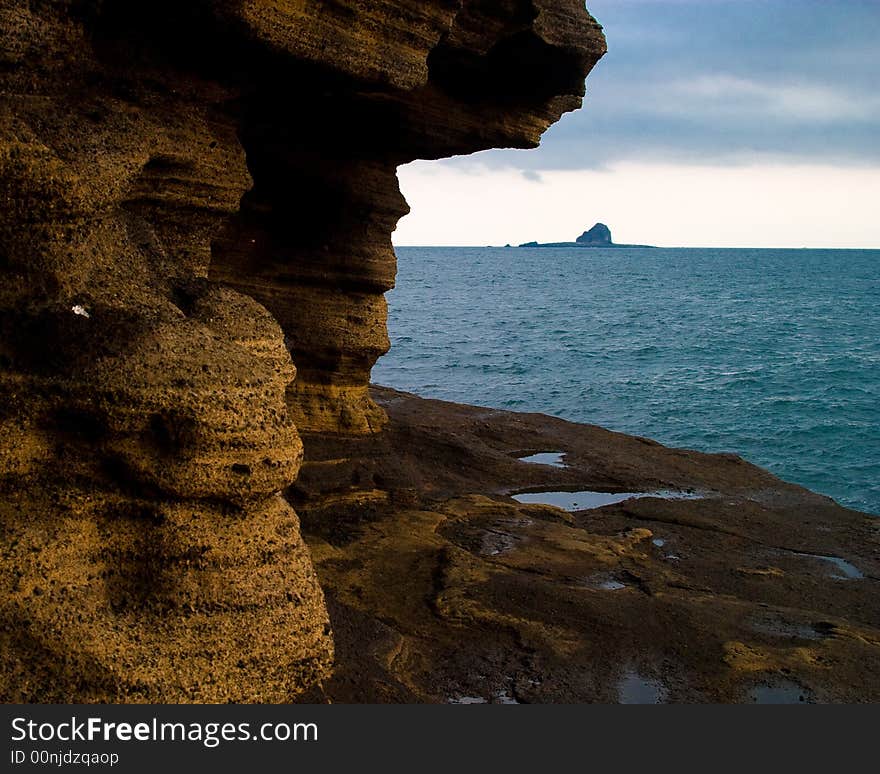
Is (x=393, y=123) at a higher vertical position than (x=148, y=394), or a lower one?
higher

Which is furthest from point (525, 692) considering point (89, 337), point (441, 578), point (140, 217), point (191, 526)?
point (140, 217)

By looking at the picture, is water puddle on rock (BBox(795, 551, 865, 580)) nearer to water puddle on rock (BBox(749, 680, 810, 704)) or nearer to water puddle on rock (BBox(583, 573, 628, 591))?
water puddle on rock (BBox(583, 573, 628, 591))

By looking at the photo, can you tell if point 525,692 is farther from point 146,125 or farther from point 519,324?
point 519,324

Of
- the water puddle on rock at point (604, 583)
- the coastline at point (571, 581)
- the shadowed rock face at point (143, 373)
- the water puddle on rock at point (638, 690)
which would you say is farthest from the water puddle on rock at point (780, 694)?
the shadowed rock face at point (143, 373)

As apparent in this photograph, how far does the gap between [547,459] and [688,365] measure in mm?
28578

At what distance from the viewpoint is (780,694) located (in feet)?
28.0

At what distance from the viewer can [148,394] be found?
670cm

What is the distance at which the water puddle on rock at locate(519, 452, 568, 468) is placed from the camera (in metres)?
16.9

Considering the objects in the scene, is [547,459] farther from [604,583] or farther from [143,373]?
[143,373]

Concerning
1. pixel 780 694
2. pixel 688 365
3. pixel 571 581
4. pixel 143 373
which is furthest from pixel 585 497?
pixel 688 365

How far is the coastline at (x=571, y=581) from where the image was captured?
859cm

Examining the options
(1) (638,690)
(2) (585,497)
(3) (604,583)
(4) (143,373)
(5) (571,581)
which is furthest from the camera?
(2) (585,497)

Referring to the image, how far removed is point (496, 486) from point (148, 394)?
893 centimetres

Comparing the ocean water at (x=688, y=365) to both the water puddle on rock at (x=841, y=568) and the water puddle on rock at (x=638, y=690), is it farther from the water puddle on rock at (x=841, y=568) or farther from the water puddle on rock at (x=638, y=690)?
the water puddle on rock at (x=638, y=690)
